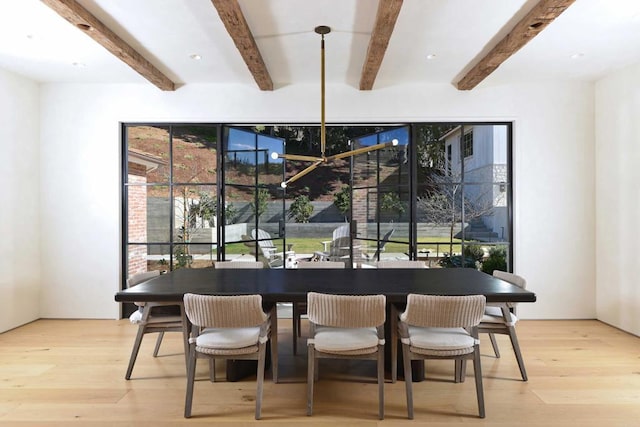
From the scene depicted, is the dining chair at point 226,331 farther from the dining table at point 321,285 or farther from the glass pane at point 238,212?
the glass pane at point 238,212

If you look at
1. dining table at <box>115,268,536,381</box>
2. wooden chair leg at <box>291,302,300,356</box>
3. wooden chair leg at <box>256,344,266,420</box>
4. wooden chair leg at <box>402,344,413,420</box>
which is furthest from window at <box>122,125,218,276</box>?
wooden chair leg at <box>402,344,413,420</box>

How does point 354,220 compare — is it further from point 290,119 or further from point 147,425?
point 147,425

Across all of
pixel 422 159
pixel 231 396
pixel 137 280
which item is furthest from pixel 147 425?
pixel 422 159

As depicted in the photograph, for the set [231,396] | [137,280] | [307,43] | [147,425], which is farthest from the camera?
[307,43]

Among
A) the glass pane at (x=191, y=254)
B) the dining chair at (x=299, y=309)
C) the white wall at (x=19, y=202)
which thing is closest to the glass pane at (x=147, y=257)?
the glass pane at (x=191, y=254)

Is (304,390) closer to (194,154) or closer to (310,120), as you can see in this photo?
(310,120)

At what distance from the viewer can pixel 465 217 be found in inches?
179

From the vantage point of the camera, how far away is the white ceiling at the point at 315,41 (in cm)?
280

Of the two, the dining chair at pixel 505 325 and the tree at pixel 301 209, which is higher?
the tree at pixel 301 209

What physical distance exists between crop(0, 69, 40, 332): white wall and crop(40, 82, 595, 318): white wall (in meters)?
0.11

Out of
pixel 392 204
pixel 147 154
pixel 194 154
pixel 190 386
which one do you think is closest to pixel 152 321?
pixel 190 386

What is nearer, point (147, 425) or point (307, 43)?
point (147, 425)

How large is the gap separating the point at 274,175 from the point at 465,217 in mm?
2492

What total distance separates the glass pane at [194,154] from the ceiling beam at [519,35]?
305cm
